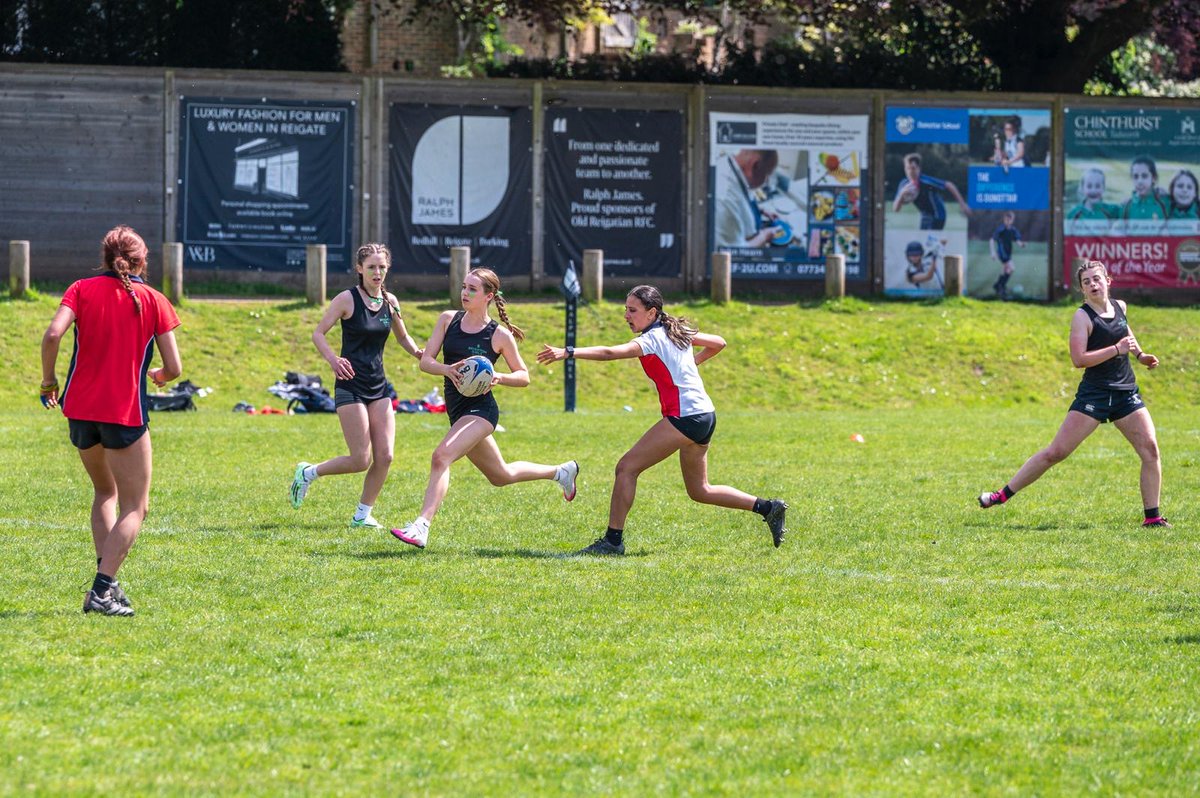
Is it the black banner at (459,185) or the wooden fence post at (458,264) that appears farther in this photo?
the black banner at (459,185)

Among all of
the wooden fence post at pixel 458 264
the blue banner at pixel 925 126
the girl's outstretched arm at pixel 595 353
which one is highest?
the blue banner at pixel 925 126

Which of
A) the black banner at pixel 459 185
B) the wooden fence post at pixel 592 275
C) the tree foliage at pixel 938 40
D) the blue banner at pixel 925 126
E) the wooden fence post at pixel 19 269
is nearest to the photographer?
the wooden fence post at pixel 19 269

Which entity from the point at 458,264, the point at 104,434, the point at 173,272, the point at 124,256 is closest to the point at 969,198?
the point at 458,264

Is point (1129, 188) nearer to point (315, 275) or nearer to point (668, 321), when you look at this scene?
point (315, 275)

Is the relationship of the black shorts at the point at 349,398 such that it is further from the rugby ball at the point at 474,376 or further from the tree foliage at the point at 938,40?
the tree foliage at the point at 938,40

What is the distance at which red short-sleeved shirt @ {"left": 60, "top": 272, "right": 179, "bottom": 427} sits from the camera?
766cm

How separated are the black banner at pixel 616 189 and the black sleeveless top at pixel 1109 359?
687 inches

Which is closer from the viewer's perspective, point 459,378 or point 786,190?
point 459,378

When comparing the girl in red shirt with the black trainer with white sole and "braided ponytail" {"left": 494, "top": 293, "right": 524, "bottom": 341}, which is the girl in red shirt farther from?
the black trainer with white sole

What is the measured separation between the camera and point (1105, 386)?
38.6ft

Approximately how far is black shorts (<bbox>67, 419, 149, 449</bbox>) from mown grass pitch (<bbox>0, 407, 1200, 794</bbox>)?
2.70 ft

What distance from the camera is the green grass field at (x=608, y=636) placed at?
5.68 m

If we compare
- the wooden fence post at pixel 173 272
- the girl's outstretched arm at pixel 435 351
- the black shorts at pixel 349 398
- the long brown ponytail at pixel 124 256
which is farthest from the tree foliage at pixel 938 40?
the long brown ponytail at pixel 124 256

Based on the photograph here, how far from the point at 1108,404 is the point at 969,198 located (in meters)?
18.3
